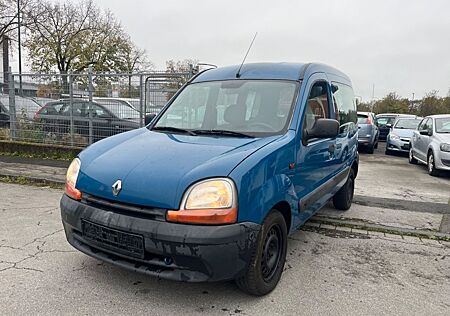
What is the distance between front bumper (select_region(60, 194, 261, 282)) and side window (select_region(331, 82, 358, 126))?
8.61 ft

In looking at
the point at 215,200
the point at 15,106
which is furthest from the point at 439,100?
the point at 215,200

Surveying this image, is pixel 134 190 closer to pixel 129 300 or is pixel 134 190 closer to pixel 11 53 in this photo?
pixel 129 300

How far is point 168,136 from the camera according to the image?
338cm

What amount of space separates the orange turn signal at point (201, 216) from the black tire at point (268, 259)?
0.39 metres

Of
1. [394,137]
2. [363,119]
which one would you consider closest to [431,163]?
[394,137]

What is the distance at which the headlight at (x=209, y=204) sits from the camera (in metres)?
2.46

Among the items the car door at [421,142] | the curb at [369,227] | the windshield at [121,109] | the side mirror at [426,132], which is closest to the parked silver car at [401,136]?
the car door at [421,142]

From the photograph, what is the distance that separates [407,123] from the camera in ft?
45.3

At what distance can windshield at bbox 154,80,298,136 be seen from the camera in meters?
3.42

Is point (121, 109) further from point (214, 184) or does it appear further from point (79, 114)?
point (214, 184)

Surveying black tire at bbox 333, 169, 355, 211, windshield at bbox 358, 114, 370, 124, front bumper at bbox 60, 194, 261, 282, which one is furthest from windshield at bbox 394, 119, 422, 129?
front bumper at bbox 60, 194, 261, 282

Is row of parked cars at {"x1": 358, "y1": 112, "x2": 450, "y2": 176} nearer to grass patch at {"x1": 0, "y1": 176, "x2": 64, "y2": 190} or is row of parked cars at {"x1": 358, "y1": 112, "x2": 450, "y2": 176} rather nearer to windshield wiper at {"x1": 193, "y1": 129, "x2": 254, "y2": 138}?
windshield wiper at {"x1": 193, "y1": 129, "x2": 254, "y2": 138}

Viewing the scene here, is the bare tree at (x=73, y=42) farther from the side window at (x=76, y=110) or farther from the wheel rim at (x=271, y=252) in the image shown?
the wheel rim at (x=271, y=252)

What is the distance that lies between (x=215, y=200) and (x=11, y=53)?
1359 inches
